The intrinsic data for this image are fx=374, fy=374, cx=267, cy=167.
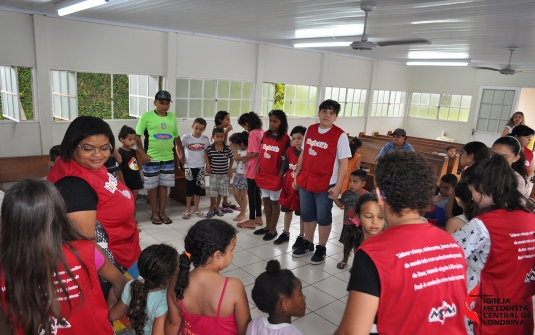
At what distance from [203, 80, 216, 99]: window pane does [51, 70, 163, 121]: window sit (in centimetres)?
93

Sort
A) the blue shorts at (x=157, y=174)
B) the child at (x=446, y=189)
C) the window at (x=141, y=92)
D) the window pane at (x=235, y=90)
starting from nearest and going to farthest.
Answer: the child at (x=446, y=189)
the blue shorts at (x=157, y=174)
the window at (x=141, y=92)
the window pane at (x=235, y=90)

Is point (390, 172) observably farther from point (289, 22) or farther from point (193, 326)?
point (289, 22)

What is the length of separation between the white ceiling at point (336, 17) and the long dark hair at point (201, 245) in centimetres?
288

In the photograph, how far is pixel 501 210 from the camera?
170 cm

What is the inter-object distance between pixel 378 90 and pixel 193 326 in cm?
1048

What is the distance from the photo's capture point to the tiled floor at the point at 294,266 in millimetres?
3008

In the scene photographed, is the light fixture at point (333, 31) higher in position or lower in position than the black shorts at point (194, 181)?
higher

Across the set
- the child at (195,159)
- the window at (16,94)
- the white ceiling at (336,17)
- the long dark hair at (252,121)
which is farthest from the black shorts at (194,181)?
the window at (16,94)

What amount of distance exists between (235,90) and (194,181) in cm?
319

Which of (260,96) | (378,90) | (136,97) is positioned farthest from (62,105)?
(378,90)

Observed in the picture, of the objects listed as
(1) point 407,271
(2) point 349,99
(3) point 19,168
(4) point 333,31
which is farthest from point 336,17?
(2) point 349,99

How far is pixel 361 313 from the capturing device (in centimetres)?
112

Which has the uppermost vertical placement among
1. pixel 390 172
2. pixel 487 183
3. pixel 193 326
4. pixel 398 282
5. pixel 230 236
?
pixel 390 172

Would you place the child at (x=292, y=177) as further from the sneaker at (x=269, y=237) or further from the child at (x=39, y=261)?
the child at (x=39, y=261)
